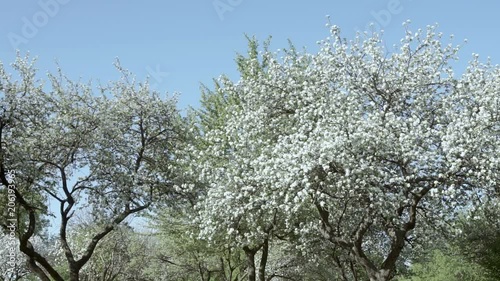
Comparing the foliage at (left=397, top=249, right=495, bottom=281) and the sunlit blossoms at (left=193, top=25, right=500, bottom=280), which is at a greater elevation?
the foliage at (left=397, top=249, right=495, bottom=281)

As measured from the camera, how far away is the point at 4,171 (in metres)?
17.1

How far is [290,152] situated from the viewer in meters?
13.8

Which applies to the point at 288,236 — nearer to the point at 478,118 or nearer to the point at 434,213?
the point at 434,213

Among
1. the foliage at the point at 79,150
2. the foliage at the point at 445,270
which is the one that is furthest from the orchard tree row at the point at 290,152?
the foliage at the point at 445,270

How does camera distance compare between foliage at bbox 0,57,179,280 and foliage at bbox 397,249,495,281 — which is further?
foliage at bbox 397,249,495,281

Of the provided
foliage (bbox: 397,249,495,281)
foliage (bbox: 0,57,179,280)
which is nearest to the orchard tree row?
foliage (bbox: 0,57,179,280)

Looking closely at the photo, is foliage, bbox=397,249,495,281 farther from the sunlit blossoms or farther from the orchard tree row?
the sunlit blossoms

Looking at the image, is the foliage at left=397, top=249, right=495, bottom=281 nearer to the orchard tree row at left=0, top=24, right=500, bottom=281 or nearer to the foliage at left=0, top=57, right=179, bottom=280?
the orchard tree row at left=0, top=24, right=500, bottom=281

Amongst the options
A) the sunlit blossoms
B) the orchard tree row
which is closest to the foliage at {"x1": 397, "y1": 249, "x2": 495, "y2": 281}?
the orchard tree row

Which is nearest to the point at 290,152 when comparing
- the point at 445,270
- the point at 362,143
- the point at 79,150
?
the point at 362,143

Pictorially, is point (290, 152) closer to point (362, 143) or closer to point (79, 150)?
point (362, 143)

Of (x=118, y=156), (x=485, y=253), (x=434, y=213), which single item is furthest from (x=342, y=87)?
(x=485, y=253)

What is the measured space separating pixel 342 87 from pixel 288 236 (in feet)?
31.7

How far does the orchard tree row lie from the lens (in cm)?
1314
